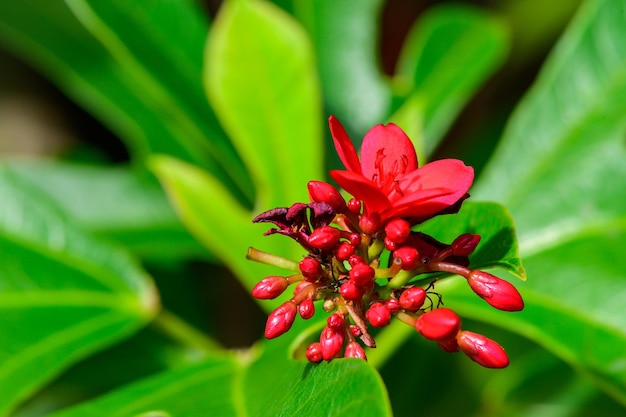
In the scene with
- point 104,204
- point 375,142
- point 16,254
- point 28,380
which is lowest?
point 375,142

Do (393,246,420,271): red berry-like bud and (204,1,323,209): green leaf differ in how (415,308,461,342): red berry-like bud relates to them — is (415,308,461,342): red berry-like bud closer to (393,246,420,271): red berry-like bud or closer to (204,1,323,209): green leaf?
(393,246,420,271): red berry-like bud

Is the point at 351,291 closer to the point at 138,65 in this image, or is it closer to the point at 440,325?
the point at 440,325

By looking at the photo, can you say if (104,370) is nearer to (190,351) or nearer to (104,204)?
(190,351)

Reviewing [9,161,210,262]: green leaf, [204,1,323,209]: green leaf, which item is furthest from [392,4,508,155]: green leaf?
[9,161,210,262]: green leaf

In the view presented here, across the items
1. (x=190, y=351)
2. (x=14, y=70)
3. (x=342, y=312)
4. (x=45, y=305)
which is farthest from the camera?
(x=14, y=70)

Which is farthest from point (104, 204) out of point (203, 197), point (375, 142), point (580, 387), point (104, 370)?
point (580, 387)

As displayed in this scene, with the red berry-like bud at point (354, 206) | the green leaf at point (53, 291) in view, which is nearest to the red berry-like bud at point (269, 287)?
the red berry-like bud at point (354, 206)
